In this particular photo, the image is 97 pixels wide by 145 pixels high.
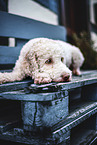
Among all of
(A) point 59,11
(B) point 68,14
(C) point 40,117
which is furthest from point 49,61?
(B) point 68,14

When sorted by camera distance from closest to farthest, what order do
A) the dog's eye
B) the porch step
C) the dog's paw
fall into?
the porch step, the dog's paw, the dog's eye

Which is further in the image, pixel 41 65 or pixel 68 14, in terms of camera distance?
pixel 68 14

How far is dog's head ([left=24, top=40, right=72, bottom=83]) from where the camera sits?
1191mm

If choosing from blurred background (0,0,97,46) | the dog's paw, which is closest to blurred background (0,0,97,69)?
blurred background (0,0,97,46)

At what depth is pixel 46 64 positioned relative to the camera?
1.26 meters

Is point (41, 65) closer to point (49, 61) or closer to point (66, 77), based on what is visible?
point (49, 61)

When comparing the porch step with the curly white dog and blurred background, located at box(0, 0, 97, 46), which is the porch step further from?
blurred background, located at box(0, 0, 97, 46)

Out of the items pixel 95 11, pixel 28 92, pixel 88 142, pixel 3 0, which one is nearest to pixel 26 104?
pixel 28 92

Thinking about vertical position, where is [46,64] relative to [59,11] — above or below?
below

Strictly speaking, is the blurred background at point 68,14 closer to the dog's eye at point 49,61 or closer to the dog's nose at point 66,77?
the dog's eye at point 49,61

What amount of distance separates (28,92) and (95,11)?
15.3 ft

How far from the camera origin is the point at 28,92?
0.88 m

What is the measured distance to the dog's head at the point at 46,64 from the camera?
119 centimetres

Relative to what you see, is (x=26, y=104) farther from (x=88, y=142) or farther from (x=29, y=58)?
(x=88, y=142)
